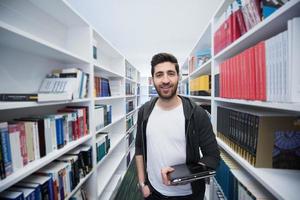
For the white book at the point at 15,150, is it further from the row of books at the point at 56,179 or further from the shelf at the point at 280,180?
the shelf at the point at 280,180

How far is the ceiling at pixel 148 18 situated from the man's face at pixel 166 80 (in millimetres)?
1337

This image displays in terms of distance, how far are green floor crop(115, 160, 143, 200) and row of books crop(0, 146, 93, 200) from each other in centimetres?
117

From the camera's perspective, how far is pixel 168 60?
129 centimetres

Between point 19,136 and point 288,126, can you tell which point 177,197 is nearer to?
point 288,126

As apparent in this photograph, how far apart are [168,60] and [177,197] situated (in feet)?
3.49

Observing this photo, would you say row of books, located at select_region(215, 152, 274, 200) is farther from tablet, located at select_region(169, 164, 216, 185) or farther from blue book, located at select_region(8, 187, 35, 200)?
blue book, located at select_region(8, 187, 35, 200)

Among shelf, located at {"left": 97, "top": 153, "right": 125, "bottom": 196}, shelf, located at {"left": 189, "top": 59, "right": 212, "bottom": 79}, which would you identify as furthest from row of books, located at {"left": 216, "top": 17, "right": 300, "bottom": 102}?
shelf, located at {"left": 97, "top": 153, "right": 125, "bottom": 196}

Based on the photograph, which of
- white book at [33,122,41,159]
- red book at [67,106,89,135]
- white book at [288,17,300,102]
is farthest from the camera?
red book at [67,106,89,135]

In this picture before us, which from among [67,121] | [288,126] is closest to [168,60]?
[288,126]

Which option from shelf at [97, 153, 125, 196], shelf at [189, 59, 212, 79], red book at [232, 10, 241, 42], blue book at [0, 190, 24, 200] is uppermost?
red book at [232, 10, 241, 42]

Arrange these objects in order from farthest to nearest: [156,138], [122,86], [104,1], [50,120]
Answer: [122,86]
[104,1]
[156,138]
[50,120]

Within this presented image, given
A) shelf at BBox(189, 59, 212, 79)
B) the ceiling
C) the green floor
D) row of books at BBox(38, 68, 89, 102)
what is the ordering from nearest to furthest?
row of books at BBox(38, 68, 89, 102) → shelf at BBox(189, 59, 212, 79) → the ceiling → the green floor

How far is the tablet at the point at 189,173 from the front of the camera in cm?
93

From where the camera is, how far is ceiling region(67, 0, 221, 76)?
2.16 meters
